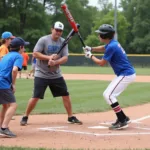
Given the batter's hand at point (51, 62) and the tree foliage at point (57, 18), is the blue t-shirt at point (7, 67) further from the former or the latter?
the tree foliage at point (57, 18)

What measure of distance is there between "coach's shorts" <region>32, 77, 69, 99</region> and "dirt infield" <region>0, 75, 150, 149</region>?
0.64m

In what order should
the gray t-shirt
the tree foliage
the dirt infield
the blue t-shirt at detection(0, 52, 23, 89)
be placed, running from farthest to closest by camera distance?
the tree foliage, the gray t-shirt, the blue t-shirt at detection(0, 52, 23, 89), the dirt infield

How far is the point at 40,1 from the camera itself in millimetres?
70188

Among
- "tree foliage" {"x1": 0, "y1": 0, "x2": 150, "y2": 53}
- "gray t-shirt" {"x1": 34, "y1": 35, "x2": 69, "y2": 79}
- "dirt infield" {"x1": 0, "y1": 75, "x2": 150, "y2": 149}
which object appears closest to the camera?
"dirt infield" {"x1": 0, "y1": 75, "x2": 150, "y2": 149}

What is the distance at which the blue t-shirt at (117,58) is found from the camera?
7.87m

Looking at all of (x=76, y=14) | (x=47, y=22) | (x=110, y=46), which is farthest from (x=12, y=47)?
(x=76, y=14)

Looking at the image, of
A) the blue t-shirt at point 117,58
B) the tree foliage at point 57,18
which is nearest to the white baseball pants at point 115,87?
the blue t-shirt at point 117,58

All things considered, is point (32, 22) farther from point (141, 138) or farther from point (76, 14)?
point (141, 138)

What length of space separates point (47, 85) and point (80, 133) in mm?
1591

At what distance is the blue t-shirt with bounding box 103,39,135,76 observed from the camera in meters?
7.87

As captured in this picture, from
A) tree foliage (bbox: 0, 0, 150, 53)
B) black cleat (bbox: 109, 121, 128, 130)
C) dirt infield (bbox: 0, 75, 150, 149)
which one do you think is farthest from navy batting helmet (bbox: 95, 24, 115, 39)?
tree foliage (bbox: 0, 0, 150, 53)

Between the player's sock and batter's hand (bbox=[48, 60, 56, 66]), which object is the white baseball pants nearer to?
the player's sock

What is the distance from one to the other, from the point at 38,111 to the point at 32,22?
58390 millimetres

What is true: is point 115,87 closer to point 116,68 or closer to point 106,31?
point 116,68
